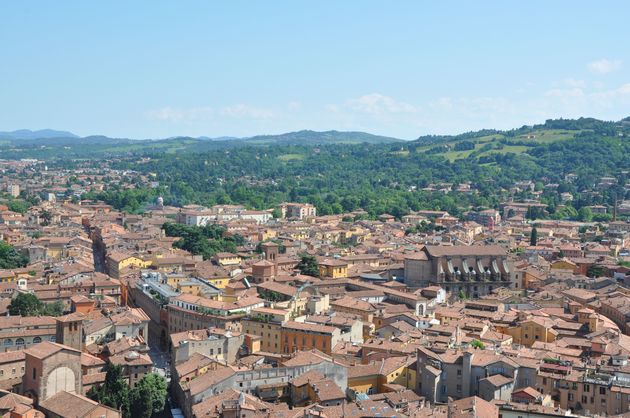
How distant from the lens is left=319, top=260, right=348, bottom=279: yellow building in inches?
1901

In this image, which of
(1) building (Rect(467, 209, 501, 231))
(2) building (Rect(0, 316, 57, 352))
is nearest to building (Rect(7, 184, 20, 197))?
(1) building (Rect(467, 209, 501, 231))

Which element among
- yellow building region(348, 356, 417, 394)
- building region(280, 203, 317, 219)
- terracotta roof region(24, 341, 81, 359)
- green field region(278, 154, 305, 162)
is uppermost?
green field region(278, 154, 305, 162)

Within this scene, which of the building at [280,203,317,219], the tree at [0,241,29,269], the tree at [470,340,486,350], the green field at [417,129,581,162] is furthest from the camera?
the green field at [417,129,581,162]

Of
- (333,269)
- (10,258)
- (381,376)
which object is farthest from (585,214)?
(381,376)

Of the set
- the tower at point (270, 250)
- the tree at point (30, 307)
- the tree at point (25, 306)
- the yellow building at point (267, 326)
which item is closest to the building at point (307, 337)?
the yellow building at point (267, 326)

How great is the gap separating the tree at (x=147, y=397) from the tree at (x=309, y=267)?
66.5 feet

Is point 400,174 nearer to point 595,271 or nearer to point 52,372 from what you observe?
point 595,271

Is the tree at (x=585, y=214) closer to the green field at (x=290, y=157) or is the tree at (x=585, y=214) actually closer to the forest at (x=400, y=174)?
the forest at (x=400, y=174)

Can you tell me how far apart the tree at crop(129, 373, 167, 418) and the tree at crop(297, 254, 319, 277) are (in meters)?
20.3

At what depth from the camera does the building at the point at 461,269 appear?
47.4 meters

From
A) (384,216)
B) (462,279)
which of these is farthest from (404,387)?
(384,216)

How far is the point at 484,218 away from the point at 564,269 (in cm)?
3647

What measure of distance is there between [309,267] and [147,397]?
21642 mm

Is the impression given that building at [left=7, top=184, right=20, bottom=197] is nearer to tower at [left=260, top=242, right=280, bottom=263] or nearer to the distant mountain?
tower at [left=260, top=242, right=280, bottom=263]
